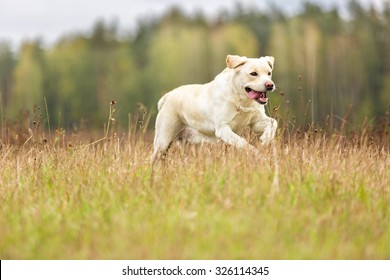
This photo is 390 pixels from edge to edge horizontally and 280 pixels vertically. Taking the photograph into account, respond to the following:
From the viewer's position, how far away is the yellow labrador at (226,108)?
830 cm

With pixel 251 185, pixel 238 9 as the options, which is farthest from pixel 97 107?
pixel 251 185

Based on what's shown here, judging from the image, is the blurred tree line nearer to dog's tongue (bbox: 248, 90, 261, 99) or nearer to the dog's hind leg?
the dog's hind leg

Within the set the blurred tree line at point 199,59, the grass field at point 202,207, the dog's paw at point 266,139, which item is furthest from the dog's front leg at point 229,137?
the blurred tree line at point 199,59

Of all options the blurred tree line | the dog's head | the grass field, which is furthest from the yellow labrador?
the blurred tree line

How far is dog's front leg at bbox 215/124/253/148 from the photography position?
26.2 ft

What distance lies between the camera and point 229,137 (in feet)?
27.5

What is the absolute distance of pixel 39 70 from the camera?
66.5 metres

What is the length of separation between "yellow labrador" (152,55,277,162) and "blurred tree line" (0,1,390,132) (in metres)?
37.6

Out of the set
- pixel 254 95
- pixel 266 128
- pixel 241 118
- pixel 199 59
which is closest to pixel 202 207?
pixel 266 128

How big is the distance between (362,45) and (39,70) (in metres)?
28.4

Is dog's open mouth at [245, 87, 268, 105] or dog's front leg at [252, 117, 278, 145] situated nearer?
dog's front leg at [252, 117, 278, 145]

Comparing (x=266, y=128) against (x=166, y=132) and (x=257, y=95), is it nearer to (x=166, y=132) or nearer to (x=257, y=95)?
(x=257, y=95)

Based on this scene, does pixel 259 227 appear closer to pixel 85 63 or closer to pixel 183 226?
pixel 183 226

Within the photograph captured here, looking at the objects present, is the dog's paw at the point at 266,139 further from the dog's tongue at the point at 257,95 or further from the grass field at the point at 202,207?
the grass field at the point at 202,207
